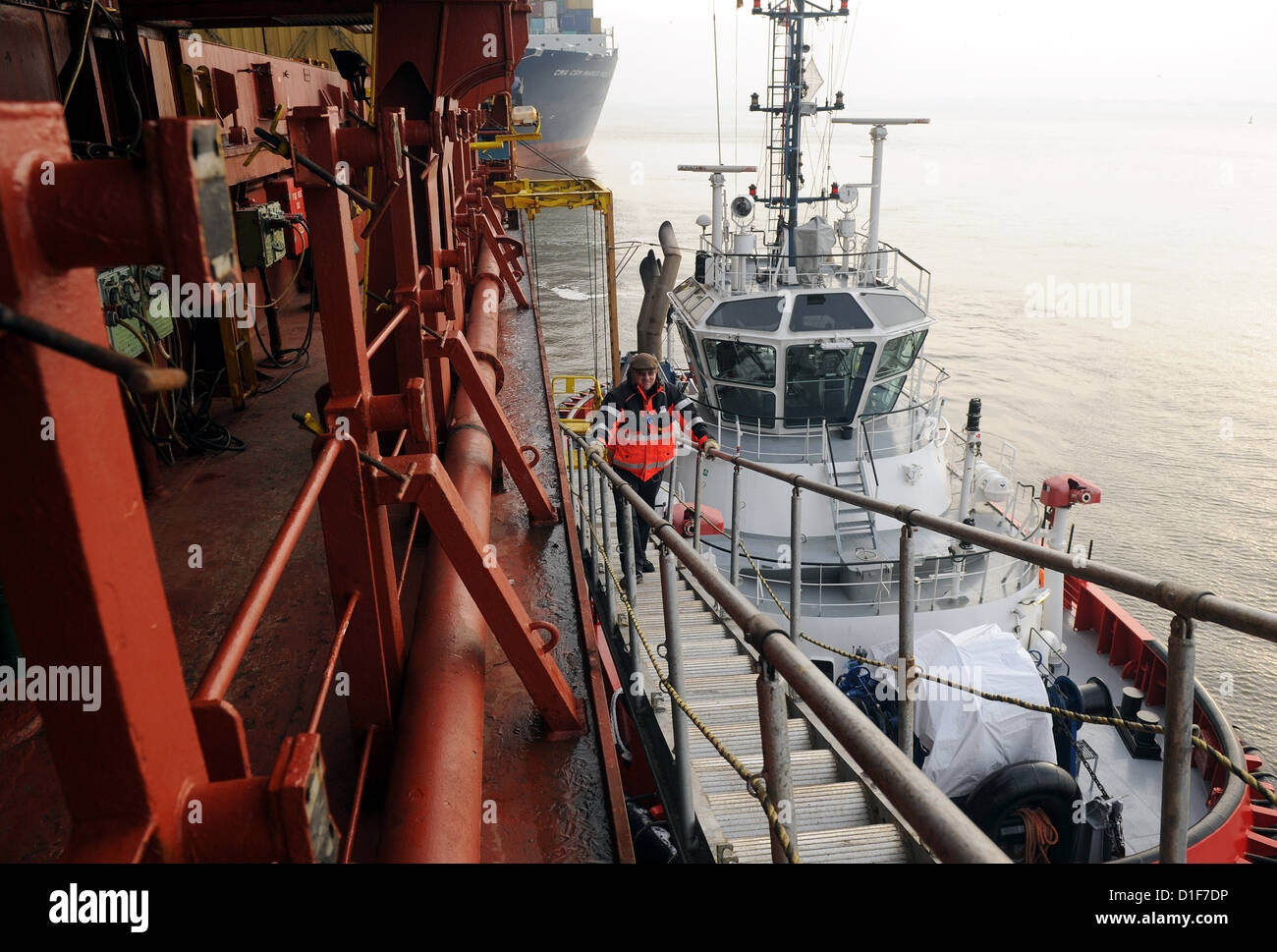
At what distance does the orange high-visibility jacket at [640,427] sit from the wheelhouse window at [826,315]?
551 cm

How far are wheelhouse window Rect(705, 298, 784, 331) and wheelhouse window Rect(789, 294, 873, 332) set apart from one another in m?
0.24

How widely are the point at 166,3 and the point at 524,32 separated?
2383 millimetres

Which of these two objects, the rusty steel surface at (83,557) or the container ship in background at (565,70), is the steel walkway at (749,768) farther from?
the container ship in background at (565,70)

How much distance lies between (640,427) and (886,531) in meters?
5.69

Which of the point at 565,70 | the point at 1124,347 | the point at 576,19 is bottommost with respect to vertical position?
the point at 1124,347

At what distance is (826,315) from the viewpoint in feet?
36.8

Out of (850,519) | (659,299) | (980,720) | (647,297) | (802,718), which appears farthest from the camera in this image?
(647,297)

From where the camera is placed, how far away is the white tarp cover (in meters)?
6.42

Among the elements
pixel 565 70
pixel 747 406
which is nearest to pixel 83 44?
pixel 747 406

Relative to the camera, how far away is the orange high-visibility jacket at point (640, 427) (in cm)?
600

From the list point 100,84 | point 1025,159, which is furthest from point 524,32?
point 1025,159

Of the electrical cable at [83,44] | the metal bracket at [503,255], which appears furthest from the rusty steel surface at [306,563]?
the metal bracket at [503,255]

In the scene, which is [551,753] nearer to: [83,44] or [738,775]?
[738,775]

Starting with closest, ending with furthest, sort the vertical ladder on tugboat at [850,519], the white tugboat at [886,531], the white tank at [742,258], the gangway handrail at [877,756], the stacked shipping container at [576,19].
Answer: the gangway handrail at [877,756] < the white tugboat at [886,531] < the vertical ladder on tugboat at [850,519] < the white tank at [742,258] < the stacked shipping container at [576,19]
